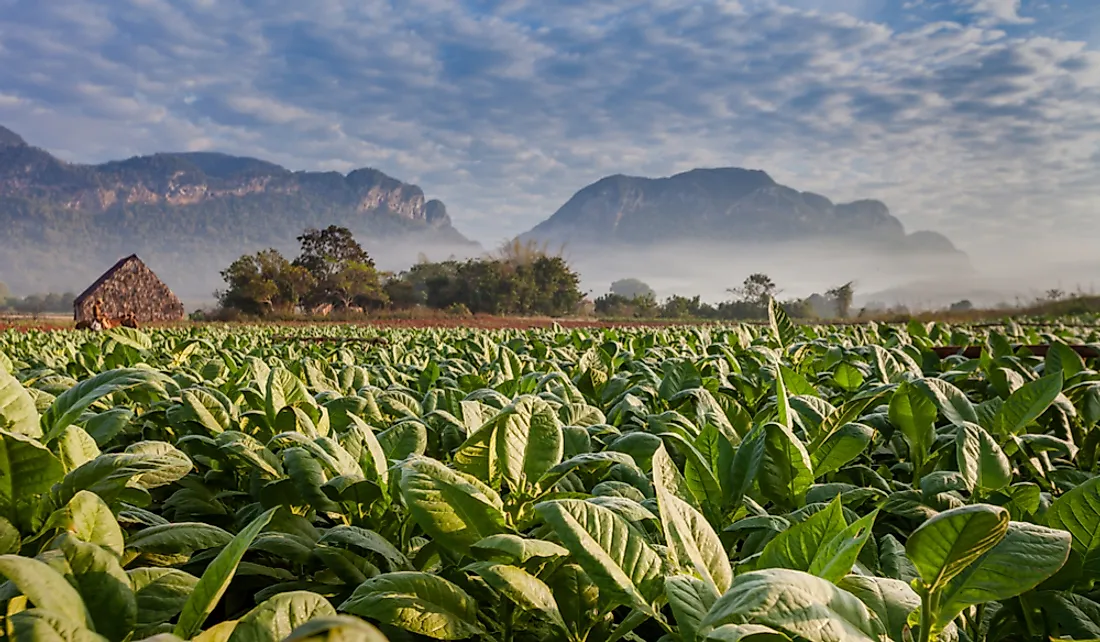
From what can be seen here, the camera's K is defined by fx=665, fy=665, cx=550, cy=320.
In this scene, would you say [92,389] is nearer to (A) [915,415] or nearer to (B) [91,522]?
(B) [91,522]

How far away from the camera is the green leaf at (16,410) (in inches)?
35.6

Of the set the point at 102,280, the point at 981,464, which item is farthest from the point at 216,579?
the point at 102,280

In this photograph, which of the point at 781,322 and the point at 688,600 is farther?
the point at 781,322

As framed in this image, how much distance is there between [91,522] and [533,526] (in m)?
0.52

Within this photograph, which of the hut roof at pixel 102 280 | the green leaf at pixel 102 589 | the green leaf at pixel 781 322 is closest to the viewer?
the green leaf at pixel 102 589

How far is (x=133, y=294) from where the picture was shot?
47.7m

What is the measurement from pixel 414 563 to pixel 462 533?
0.18 m

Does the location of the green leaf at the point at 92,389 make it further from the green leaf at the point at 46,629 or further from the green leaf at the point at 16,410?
the green leaf at the point at 46,629

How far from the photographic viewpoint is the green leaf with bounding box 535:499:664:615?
1.90 ft

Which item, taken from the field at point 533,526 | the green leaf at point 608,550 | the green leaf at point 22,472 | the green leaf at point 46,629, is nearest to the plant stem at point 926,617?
the field at point 533,526

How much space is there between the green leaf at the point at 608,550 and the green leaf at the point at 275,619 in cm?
20

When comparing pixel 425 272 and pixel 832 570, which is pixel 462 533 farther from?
pixel 425 272

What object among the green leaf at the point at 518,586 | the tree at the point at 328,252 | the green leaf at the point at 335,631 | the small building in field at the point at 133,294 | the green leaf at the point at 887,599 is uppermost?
the tree at the point at 328,252

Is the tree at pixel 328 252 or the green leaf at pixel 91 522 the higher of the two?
the tree at pixel 328 252
